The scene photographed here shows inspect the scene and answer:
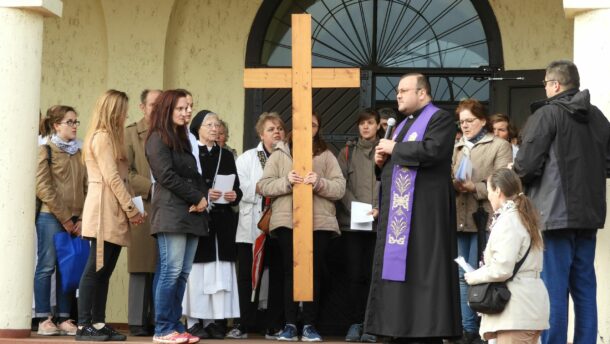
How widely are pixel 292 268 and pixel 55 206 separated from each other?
2049mm

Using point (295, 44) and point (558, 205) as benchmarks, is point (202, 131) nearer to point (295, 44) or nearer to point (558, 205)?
point (295, 44)

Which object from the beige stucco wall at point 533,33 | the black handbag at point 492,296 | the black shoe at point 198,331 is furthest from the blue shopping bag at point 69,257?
the beige stucco wall at point 533,33

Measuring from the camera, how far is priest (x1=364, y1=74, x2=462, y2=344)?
30.4 ft

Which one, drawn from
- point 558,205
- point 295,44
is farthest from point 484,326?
point 295,44

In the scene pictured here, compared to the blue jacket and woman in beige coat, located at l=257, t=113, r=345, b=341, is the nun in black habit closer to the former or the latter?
woman in beige coat, located at l=257, t=113, r=345, b=341

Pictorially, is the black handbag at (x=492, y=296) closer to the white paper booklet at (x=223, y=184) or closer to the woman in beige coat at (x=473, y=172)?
the woman in beige coat at (x=473, y=172)

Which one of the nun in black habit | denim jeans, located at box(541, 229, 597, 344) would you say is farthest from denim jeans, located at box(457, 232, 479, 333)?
the nun in black habit

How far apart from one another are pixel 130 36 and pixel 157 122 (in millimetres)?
3200

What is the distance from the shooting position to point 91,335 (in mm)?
10023

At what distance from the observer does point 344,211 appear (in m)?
11.4

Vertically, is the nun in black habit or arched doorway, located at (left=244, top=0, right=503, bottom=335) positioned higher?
arched doorway, located at (left=244, top=0, right=503, bottom=335)

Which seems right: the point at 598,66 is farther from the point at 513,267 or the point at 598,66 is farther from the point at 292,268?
the point at 292,268

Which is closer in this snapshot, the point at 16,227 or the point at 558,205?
the point at 558,205

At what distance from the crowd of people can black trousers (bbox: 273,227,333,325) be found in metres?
0.01
